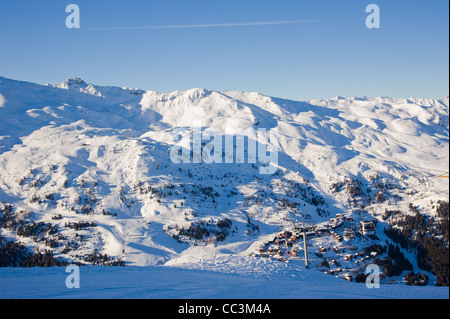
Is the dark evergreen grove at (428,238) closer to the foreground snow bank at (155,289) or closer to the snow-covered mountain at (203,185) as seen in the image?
the snow-covered mountain at (203,185)

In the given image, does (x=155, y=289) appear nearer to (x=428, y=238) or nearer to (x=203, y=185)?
(x=428, y=238)

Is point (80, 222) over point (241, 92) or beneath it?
beneath

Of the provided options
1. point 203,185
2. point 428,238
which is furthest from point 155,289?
point 203,185

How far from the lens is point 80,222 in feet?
188

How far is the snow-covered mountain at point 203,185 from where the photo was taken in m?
51.7

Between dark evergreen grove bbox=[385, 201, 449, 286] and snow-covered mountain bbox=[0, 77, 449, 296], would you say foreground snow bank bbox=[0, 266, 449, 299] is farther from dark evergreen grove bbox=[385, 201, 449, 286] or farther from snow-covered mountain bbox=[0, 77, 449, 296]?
dark evergreen grove bbox=[385, 201, 449, 286]

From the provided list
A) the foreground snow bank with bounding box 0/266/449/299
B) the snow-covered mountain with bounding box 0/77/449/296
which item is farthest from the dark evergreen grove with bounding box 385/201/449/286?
the foreground snow bank with bounding box 0/266/449/299

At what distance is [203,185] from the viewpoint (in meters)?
78.0

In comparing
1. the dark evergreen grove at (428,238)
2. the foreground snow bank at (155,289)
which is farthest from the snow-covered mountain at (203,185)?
the foreground snow bank at (155,289)

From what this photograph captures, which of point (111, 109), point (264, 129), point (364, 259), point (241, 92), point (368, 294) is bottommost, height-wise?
point (364, 259)

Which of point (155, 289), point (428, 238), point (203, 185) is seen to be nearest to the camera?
point (155, 289)
